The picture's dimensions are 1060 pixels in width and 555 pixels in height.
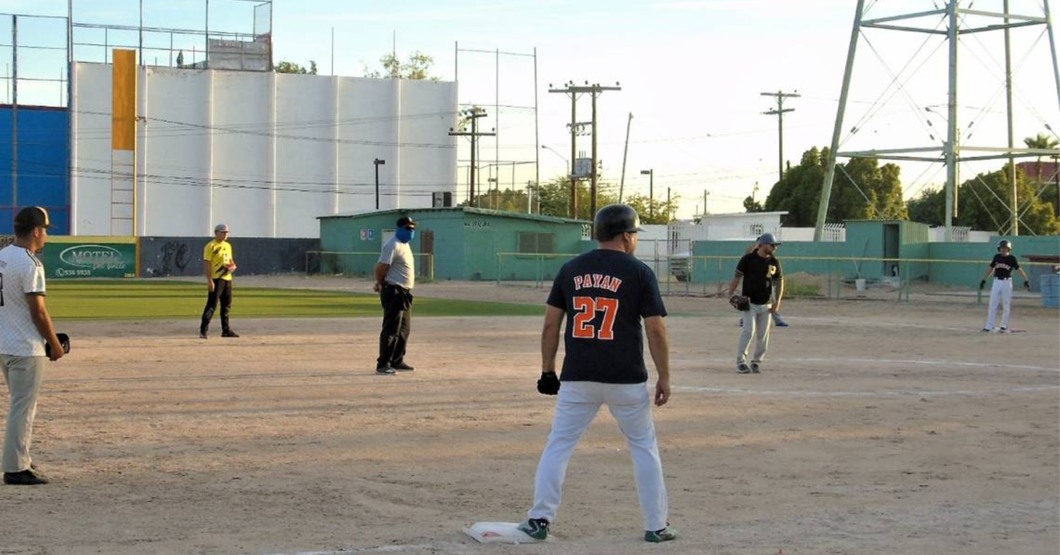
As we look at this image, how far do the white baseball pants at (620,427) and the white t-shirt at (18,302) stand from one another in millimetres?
3741

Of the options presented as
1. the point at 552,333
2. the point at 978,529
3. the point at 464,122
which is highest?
the point at 464,122

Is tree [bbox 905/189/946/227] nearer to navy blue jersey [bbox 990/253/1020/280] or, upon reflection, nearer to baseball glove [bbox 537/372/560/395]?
navy blue jersey [bbox 990/253/1020/280]

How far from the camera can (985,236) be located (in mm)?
70250

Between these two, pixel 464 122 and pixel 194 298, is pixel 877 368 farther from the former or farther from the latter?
pixel 464 122

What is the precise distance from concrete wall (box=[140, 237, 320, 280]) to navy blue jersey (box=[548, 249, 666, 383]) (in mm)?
56017

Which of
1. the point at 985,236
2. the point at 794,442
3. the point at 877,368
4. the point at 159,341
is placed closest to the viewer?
the point at 794,442

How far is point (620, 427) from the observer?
700 cm

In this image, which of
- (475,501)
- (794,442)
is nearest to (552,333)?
(475,501)

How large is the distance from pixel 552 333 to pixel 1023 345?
54.3 feet

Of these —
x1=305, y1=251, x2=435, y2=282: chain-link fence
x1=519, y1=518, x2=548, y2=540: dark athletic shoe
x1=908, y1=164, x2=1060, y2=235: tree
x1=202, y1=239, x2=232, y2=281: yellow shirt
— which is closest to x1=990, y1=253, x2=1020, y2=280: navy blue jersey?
x1=202, y1=239, x2=232, y2=281: yellow shirt

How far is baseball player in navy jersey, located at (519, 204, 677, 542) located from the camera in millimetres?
6914

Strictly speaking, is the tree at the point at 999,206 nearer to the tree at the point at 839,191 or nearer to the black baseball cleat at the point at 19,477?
the tree at the point at 839,191

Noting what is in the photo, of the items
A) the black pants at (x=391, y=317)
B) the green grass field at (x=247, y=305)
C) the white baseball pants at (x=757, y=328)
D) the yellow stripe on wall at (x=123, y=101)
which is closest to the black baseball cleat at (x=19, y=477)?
the black pants at (x=391, y=317)

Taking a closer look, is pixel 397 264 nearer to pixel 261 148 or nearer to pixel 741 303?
pixel 741 303
